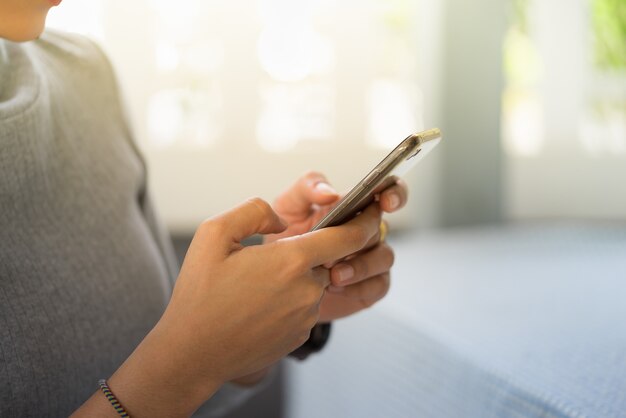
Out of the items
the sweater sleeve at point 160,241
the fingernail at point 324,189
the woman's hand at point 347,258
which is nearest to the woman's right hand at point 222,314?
the woman's hand at point 347,258

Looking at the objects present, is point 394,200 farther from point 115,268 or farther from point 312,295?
point 115,268

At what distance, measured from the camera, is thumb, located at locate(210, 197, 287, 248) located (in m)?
0.61

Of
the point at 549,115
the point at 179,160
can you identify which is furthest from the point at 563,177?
the point at 179,160

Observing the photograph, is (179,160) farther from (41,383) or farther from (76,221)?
(41,383)

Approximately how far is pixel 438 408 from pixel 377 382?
223 millimetres

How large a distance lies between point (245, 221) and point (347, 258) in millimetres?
196

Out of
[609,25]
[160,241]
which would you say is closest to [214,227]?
[160,241]

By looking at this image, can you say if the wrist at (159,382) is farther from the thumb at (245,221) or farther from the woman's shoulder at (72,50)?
the woman's shoulder at (72,50)

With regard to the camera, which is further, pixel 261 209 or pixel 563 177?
pixel 563 177

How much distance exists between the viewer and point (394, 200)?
0.75 meters

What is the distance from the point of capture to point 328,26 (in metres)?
2.14

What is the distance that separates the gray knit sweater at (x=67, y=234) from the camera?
0.69 m

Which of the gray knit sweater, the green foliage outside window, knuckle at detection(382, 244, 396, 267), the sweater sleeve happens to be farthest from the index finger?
the green foliage outside window

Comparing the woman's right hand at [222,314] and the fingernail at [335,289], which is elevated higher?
the woman's right hand at [222,314]
